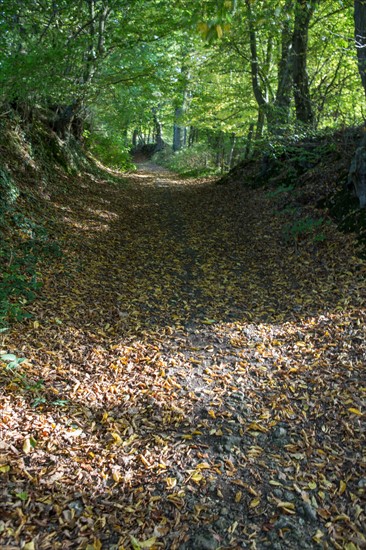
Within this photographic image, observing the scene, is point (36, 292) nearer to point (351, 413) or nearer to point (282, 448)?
point (282, 448)

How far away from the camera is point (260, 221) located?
30.9ft

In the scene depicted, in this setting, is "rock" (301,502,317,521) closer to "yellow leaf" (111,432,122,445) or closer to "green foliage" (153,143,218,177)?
"yellow leaf" (111,432,122,445)

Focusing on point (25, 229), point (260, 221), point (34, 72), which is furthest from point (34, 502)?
point (260, 221)

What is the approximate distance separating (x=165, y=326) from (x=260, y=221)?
513 centimetres

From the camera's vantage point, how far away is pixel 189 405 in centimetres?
379

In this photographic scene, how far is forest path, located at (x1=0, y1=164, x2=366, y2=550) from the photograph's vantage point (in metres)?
2.64

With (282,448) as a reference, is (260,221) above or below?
above

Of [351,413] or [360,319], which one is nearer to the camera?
[351,413]

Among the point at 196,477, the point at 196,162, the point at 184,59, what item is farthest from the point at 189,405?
the point at 196,162

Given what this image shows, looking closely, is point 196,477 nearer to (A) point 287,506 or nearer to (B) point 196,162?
(A) point 287,506

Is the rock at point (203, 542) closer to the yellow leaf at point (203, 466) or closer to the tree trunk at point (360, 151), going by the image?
the yellow leaf at point (203, 466)

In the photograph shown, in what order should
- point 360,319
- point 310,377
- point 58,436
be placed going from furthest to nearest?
1. point 360,319
2. point 310,377
3. point 58,436

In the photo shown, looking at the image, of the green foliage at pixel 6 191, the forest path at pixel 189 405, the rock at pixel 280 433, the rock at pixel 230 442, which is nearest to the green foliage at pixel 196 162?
the green foliage at pixel 6 191

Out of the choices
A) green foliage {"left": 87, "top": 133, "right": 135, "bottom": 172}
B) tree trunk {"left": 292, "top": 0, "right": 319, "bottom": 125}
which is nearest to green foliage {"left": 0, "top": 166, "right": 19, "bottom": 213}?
tree trunk {"left": 292, "top": 0, "right": 319, "bottom": 125}
